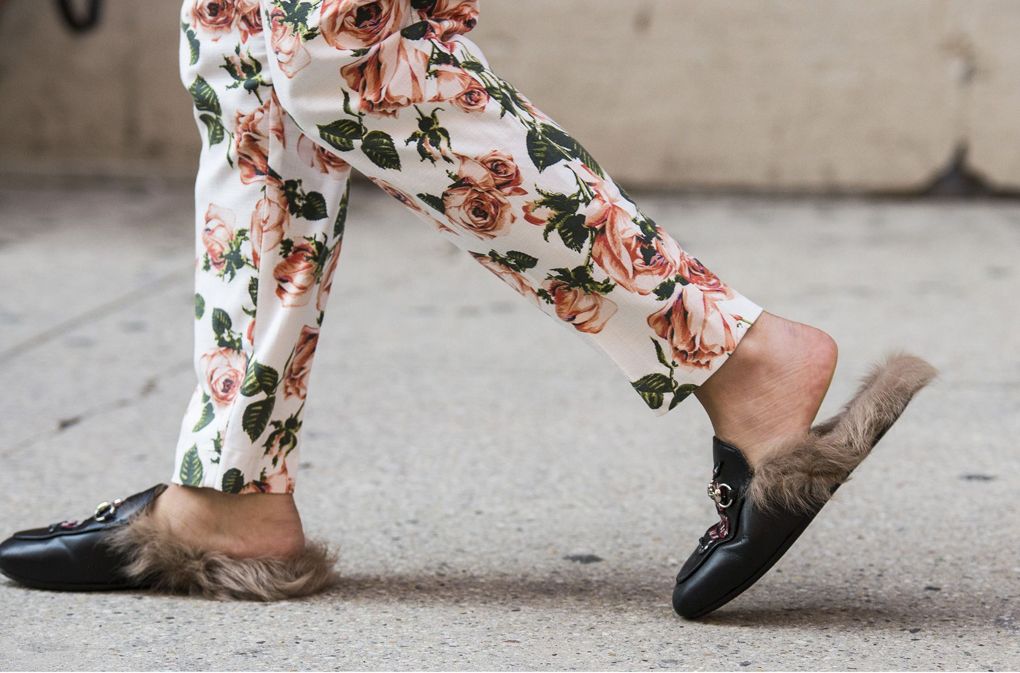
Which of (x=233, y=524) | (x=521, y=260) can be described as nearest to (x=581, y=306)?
(x=521, y=260)

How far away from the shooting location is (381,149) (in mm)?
1318

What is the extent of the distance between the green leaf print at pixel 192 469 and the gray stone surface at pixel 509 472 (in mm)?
137

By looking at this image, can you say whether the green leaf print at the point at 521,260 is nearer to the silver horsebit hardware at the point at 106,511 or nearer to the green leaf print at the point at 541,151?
the green leaf print at the point at 541,151

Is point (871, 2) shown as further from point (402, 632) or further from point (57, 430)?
point (402, 632)

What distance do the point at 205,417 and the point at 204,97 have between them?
0.36m

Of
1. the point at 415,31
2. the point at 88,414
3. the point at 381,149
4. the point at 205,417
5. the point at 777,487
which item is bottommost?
the point at 88,414

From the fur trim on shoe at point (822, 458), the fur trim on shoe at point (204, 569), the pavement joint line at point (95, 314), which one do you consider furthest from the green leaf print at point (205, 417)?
the pavement joint line at point (95, 314)

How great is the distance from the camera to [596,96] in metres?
4.54

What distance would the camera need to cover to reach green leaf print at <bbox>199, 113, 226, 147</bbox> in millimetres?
1493

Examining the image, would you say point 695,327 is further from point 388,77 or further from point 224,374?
point 224,374

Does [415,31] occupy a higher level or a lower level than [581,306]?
higher

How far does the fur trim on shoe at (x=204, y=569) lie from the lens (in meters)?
1.51

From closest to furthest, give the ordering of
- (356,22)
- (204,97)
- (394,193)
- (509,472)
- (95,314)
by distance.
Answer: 1. (356,22)
2. (394,193)
3. (204,97)
4. (509,472)
5. (95,314)

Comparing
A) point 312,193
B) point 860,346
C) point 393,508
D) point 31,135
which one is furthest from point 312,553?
point 31,135
